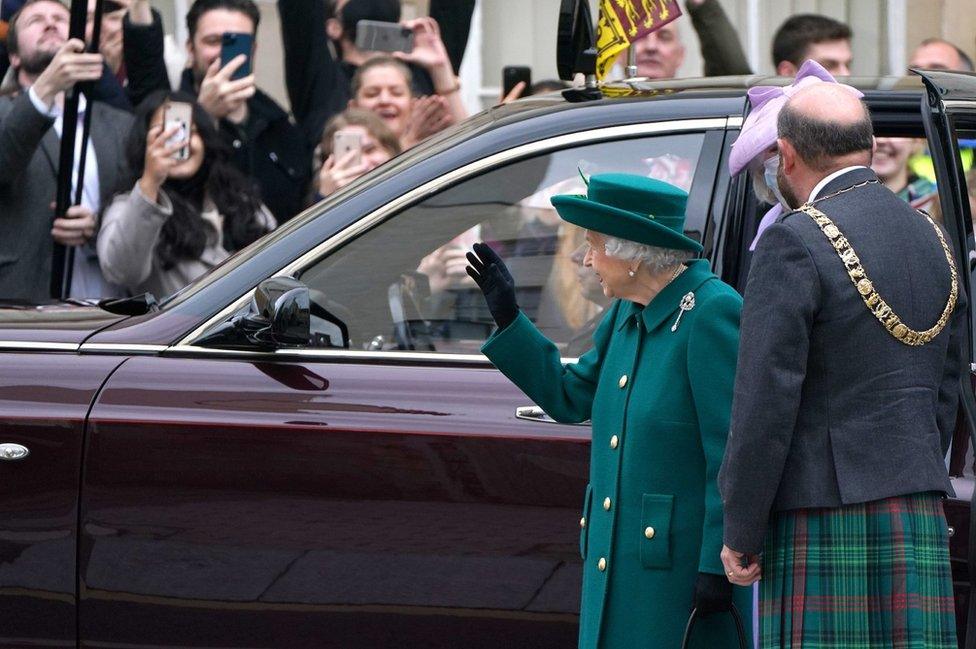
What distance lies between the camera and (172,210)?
5391mm

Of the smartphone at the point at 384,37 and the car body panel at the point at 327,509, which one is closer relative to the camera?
the car body panel at the point at 327,509

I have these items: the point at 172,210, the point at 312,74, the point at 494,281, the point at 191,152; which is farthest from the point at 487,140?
the point at 312,74

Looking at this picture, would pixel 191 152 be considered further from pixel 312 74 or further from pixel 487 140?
pixel 487 140

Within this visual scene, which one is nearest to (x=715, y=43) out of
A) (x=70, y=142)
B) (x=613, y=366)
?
(x=70, y=142)

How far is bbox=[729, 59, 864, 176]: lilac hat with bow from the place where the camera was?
3299 millimetres

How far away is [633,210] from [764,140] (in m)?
0.40

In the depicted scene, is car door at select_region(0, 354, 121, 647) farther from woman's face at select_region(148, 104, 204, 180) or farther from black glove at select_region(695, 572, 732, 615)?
woman's face at select_region(148, 104, 204, 180)

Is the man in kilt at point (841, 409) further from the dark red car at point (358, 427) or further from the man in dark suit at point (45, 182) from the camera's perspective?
the man in dark suit at point (45, 182)

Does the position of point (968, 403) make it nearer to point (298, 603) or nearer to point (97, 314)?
point (298, 603)

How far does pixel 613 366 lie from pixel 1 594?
152 cm

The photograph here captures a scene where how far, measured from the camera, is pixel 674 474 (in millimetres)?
3020

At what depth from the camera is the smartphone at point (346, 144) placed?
5.27m

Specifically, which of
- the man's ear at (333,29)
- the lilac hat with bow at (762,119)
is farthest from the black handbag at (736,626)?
the man's ear at (333,29)

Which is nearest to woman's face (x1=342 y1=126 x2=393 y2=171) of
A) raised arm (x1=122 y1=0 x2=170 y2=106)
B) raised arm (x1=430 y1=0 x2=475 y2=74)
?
raised arm (x1=122 y1=0 x2=170 y2=106)
